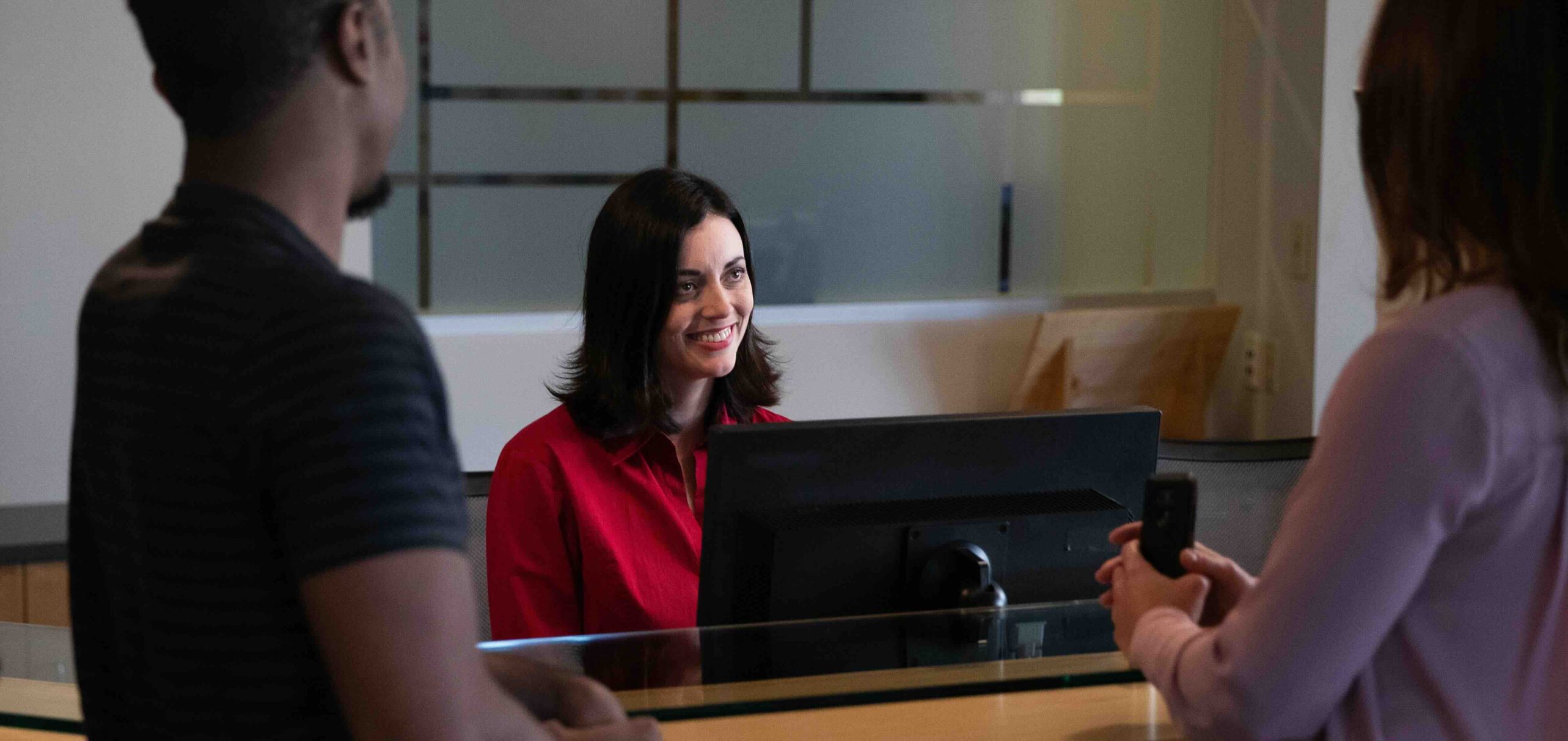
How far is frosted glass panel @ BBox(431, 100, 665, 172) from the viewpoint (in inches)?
126

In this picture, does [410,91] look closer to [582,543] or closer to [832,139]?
[832,139]

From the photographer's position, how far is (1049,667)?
1.22m

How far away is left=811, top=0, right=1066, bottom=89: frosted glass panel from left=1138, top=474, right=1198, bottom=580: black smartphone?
250 centimetres

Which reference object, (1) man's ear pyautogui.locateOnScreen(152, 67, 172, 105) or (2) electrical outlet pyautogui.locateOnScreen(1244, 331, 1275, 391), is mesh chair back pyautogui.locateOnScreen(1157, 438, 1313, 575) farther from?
(1) man's ear pyautogui.locateOnScreen(152, 67, 172, 105)

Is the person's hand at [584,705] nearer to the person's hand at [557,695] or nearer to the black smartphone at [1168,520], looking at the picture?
the person's hand at [557,695]

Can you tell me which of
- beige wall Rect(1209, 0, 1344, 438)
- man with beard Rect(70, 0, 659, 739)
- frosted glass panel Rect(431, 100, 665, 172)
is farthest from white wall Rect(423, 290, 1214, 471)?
man with beard Rect(70, 0, 659, 739)

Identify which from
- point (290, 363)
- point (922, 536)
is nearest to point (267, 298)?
point (290, 363)

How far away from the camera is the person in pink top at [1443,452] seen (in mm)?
819

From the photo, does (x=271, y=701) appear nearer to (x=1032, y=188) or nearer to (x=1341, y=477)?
(x=1341, y=477)

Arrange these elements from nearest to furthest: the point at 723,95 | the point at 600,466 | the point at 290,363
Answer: the point at 290,363 < the point at 600,466 < the point at 723,95

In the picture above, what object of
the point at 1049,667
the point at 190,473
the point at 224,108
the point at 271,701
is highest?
the point at 224,108

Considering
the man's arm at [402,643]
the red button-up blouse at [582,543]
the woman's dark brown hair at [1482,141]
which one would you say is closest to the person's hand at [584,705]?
the man's arm at [402,643]

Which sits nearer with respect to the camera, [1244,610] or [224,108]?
[224,108]

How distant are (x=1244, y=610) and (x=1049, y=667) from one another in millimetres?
354
